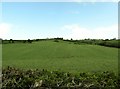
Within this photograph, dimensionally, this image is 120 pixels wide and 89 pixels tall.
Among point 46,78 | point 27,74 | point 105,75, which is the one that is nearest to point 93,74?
point 105,75

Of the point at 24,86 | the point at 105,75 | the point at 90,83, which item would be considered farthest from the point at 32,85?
the point at 105,75

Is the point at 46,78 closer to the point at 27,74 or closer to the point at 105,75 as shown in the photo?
the point at 27,74

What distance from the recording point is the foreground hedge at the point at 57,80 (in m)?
12.9

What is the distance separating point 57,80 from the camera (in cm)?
1312

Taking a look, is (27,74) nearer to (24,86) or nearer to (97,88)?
(24,86)

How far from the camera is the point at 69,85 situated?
12914 mm

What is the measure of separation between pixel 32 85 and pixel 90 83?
270cm

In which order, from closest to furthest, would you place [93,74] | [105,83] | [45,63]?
[105,83] → [93,74] → [45,63]

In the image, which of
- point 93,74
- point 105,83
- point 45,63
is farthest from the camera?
point 45,63

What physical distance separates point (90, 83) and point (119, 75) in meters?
1.66

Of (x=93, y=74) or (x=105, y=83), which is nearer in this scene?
(x=105, y=83)

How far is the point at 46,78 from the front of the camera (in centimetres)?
1319

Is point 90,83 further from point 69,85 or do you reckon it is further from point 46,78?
point 46,78

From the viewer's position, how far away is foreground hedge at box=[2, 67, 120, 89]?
42.3 ft
